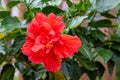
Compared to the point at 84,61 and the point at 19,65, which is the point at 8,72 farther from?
the point at 84,61

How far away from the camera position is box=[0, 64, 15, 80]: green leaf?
781mm

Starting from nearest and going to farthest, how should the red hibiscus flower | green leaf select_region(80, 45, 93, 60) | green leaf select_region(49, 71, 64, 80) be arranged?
the red hibiscus flower
green leaf select_region(80, 45, 93, 60)
green leaf select_region(49, 71, 64, 80)

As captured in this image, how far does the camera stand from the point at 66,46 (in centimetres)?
56

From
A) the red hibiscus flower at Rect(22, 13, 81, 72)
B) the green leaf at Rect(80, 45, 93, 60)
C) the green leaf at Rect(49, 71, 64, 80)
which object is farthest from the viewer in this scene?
the green leaf at Rect(49, 71, 64, 80)

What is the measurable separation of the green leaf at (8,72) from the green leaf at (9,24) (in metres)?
0.16

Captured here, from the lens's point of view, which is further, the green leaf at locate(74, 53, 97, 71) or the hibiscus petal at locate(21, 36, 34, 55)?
the green leaf at locate(74, 53, 97, 71)

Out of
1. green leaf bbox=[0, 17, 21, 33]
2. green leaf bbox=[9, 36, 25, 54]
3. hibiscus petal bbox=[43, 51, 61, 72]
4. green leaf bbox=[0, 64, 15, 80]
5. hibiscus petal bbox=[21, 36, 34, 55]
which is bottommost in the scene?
green leaf bbox=[0, 64, 15, 80]

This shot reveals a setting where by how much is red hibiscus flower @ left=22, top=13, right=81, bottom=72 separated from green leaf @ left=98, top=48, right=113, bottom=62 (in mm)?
198

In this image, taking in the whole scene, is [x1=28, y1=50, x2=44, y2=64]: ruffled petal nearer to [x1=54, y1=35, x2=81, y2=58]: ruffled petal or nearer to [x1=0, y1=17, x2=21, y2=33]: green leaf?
[x1=54, y1=35, x2=81, y2=58]: ruffled petal

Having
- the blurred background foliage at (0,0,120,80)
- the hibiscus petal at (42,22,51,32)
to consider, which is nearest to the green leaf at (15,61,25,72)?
the blurred background foliage at (0,0,120,80)

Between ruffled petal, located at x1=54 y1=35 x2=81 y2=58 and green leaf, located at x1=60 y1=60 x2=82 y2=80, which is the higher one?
ruffled petal, located at x1=54 y1=35 x2=81 y2=58

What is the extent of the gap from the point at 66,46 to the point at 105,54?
22 cm

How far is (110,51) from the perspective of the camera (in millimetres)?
780

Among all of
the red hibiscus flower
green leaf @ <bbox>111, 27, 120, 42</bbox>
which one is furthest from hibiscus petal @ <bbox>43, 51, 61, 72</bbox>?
green leaf @ <bbox>111, 27, 120, 42</bbox>
